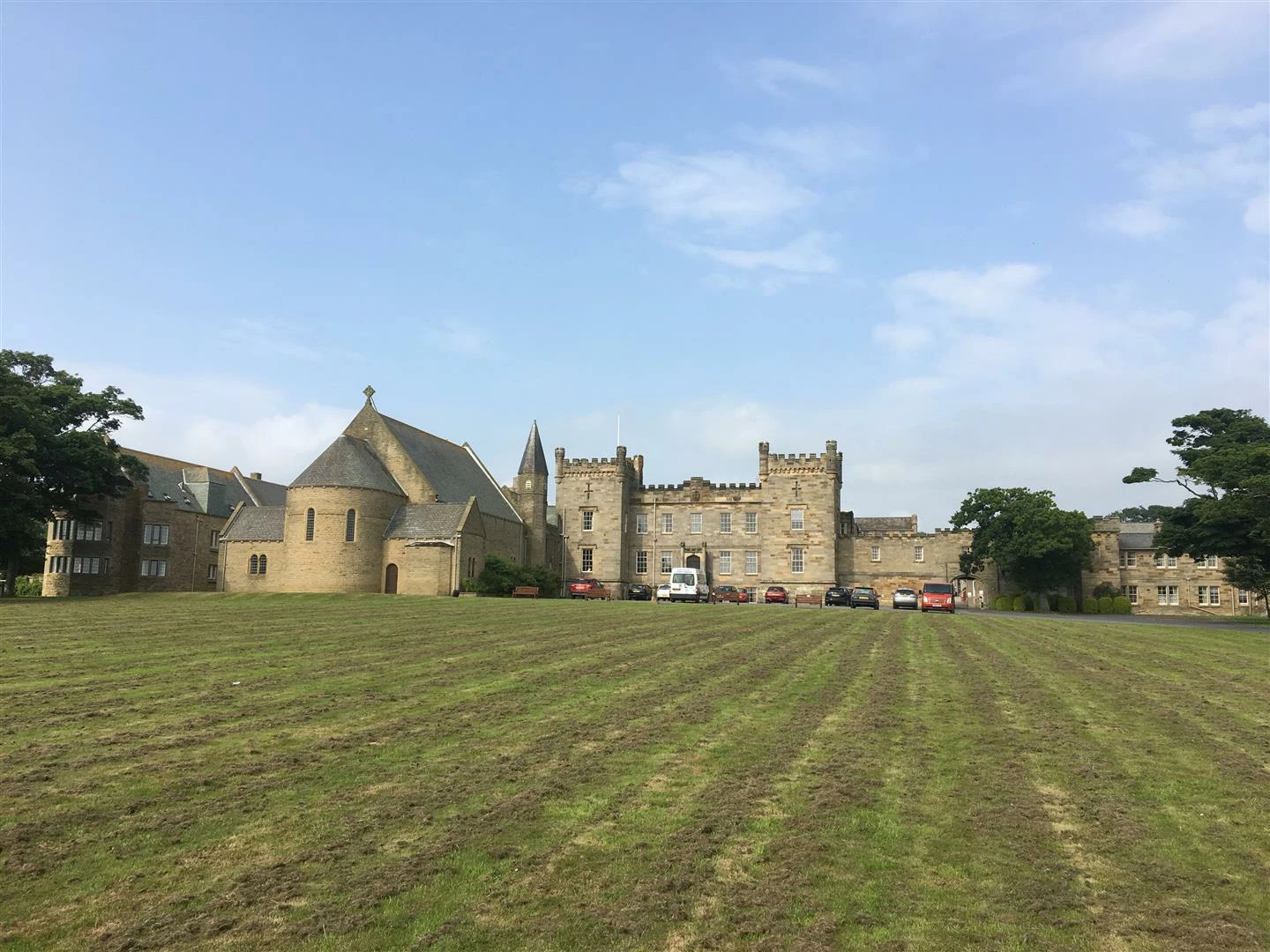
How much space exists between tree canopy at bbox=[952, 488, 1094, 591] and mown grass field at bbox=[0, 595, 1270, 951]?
57658 mm

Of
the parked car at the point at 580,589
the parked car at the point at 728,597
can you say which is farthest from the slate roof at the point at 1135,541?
the parked car at the point at 580,589

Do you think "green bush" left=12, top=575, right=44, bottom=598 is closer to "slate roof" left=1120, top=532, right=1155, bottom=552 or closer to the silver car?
the silver car

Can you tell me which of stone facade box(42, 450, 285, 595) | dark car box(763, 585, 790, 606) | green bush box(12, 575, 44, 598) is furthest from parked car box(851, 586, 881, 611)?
green bush box(12, 575, 44, 598)

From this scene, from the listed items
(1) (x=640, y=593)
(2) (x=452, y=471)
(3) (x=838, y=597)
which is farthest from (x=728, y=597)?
(2) (x=452, y=471)

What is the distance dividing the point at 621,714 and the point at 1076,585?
74.5 m

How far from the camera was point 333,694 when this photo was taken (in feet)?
42.6

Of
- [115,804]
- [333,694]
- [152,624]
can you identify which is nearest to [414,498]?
[152,624]

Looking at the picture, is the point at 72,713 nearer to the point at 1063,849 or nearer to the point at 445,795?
the point at 445,795

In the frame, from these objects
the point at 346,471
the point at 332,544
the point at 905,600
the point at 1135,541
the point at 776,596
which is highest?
the point at 346,471

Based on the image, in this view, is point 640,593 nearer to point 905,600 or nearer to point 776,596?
point 776,596

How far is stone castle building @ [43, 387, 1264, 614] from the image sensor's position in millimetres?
57469

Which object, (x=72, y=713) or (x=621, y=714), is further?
(x=621, y=714)

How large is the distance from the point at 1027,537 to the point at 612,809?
6939cm

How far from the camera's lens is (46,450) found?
49000 millimetres
